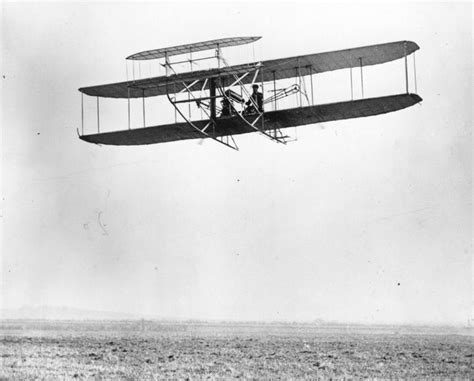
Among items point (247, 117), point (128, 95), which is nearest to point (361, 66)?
point (247, 117)

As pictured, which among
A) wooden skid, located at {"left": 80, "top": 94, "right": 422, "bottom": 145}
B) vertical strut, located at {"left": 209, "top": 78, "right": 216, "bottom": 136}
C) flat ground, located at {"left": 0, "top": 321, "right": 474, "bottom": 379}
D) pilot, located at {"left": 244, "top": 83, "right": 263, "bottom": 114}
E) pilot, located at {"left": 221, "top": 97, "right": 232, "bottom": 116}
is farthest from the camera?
flat ground, located at {"left": 0, "top": 321, "right": 474, "bottom": 379}

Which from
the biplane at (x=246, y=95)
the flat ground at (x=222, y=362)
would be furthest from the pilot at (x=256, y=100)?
the flat ground at (x=222, y=362)

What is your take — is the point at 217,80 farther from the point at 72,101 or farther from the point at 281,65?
the point at 72,101

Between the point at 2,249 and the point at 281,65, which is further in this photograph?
the point at 2,249

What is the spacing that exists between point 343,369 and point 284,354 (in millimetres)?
7210

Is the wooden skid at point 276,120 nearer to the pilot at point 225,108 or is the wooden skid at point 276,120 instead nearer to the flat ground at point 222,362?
the pilot at point 225,108

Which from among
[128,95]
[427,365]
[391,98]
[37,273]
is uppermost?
[128,95]

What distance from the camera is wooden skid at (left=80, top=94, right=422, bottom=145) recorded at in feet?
63.2

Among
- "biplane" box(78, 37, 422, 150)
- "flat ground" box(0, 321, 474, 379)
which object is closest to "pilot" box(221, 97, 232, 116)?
"biplane" box(78, 37, 422, 150)

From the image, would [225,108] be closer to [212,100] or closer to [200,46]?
[212,100]

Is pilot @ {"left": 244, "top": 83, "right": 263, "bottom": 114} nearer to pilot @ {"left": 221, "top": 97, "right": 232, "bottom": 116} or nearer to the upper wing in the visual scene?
pilot @ {"left": 221, "top": 97, "right": 232, "bottom": 116}

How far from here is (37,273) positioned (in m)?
30.2

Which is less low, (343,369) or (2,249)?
(2,249)

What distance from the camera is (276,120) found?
69.1 ft
